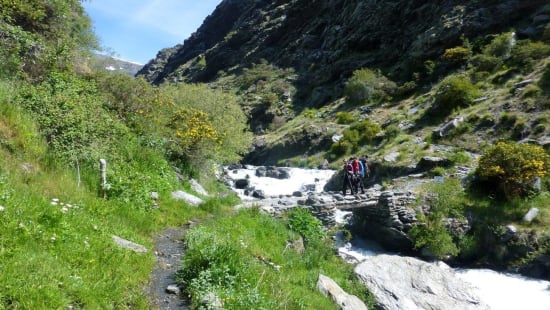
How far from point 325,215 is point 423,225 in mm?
4103

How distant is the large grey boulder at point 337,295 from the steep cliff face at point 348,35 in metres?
38.8

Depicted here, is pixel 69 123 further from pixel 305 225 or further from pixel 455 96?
pixel 455 96

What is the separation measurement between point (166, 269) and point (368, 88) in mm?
42597

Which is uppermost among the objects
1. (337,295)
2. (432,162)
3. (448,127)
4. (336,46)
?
(336,46)

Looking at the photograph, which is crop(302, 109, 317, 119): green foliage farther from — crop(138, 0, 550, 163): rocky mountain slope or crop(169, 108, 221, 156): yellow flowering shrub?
crop(169, 108, 221, 156): yellow flowering shrub

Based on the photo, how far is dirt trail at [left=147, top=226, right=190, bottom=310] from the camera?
6.15 meters

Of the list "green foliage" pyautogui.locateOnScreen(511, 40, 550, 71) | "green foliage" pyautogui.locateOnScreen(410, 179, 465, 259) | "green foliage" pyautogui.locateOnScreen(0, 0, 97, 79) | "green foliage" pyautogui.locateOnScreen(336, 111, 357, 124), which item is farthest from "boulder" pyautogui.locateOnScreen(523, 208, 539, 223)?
"green foliage" pyautogui.locateOnScreen(336, 111, 357, 124)

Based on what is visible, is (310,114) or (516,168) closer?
(516,168)

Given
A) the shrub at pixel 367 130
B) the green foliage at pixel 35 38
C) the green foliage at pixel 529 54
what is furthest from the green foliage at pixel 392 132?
the green foliage at pixel 35 38

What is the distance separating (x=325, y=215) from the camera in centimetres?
1788

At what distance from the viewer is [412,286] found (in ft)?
39.6

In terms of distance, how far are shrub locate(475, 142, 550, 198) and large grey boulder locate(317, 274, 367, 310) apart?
37.0 ft

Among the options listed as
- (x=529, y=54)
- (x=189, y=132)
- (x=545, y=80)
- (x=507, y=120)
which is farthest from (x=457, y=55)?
(x=189, y=132)

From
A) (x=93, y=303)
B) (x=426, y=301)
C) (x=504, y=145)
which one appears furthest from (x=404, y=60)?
(x=93, y=303)
